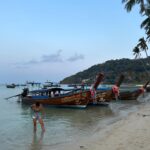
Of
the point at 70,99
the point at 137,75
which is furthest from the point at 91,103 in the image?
the point at 137,75

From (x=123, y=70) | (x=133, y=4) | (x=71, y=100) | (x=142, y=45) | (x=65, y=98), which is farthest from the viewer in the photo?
(x=123, y=70)

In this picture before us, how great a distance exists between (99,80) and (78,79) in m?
163

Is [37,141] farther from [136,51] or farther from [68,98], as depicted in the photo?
[136,51]

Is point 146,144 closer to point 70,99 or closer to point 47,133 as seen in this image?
point 47,133

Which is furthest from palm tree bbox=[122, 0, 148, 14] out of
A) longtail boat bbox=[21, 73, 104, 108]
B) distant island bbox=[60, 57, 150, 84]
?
distant island bbox=[60, 57, 150, 84]

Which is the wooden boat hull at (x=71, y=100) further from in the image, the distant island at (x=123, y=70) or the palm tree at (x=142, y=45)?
the distant island at (x=123, y=70)

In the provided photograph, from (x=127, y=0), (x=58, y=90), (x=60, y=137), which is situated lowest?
(x=60, y=137)

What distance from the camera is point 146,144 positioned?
1008cm

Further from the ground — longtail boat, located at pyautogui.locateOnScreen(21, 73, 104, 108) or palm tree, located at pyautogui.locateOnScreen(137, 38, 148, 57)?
palm tree, located at pyautogui.locateOnScreen(137, 38, 148, 57)

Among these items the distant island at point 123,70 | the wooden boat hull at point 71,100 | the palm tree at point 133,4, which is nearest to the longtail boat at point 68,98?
the wooden boat hull at point 71,100

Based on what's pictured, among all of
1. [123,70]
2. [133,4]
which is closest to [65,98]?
[133,4]

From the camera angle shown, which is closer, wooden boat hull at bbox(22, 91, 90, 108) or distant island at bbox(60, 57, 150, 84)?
wooden boat hull at bbox(22, 91, 90, 108)

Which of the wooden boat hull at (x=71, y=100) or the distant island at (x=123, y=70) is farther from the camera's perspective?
the distant island at (x=123, y=70)

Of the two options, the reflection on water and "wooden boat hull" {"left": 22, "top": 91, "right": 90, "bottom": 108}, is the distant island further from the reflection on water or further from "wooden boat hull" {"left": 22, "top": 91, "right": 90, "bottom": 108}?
the reflection on water
